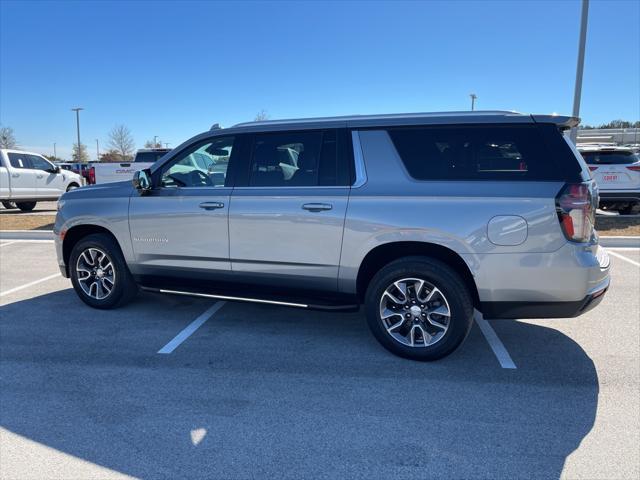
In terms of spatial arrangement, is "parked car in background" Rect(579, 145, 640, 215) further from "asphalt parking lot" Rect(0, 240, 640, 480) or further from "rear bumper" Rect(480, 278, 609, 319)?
"rear bumper" Rect(480, 278, 609, 319)

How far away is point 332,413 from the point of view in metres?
3.08

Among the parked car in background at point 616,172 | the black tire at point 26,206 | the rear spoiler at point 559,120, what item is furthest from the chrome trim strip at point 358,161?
the black tire at point 26,206

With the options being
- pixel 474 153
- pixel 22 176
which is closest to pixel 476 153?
pixel 474 153

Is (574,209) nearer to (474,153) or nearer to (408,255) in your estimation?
(474,153)

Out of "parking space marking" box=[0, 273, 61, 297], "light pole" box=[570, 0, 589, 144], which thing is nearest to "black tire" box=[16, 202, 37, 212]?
"parking space marking" box=[0, 273, 61, 297]

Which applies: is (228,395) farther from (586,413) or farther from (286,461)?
(586,413)

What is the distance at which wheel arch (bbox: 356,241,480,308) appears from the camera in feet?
12.2

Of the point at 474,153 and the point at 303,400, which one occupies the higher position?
the point at 474,153

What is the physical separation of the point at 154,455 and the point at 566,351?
341 cm

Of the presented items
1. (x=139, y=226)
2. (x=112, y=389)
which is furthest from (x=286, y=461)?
(x=139, y=226)

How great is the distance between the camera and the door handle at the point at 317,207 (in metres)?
3.93

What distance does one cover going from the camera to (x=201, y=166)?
464cm

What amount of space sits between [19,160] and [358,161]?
15275 millimetres

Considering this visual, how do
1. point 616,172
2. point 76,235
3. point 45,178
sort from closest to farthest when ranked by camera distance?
point 76,235 → point 616,172 → point 45,178
